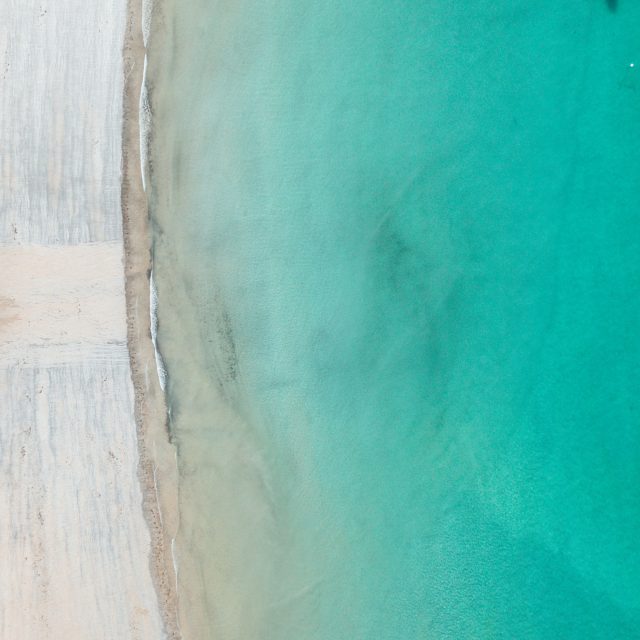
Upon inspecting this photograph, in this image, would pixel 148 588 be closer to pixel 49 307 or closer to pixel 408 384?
pixel 49 307

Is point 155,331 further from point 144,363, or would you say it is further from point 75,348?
point 75,348

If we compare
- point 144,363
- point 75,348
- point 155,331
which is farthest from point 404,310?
point 75,348

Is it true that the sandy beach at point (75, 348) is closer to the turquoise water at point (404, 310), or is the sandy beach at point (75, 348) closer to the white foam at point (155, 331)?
the white foam at point (155, 331)

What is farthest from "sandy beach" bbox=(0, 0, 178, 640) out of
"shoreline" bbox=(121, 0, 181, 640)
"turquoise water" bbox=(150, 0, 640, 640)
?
"turquoise water" bbox=(150, 0, 640, 640)

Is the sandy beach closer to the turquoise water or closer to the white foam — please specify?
the white foam

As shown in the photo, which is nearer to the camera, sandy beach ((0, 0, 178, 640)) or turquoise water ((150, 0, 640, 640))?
sandy beach ((0, 0, 178, 640))

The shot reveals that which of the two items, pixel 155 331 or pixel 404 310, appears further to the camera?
pixel 404 310

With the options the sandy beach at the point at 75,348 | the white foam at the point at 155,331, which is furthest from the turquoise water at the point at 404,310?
the sandy beach at the point at 75,348
